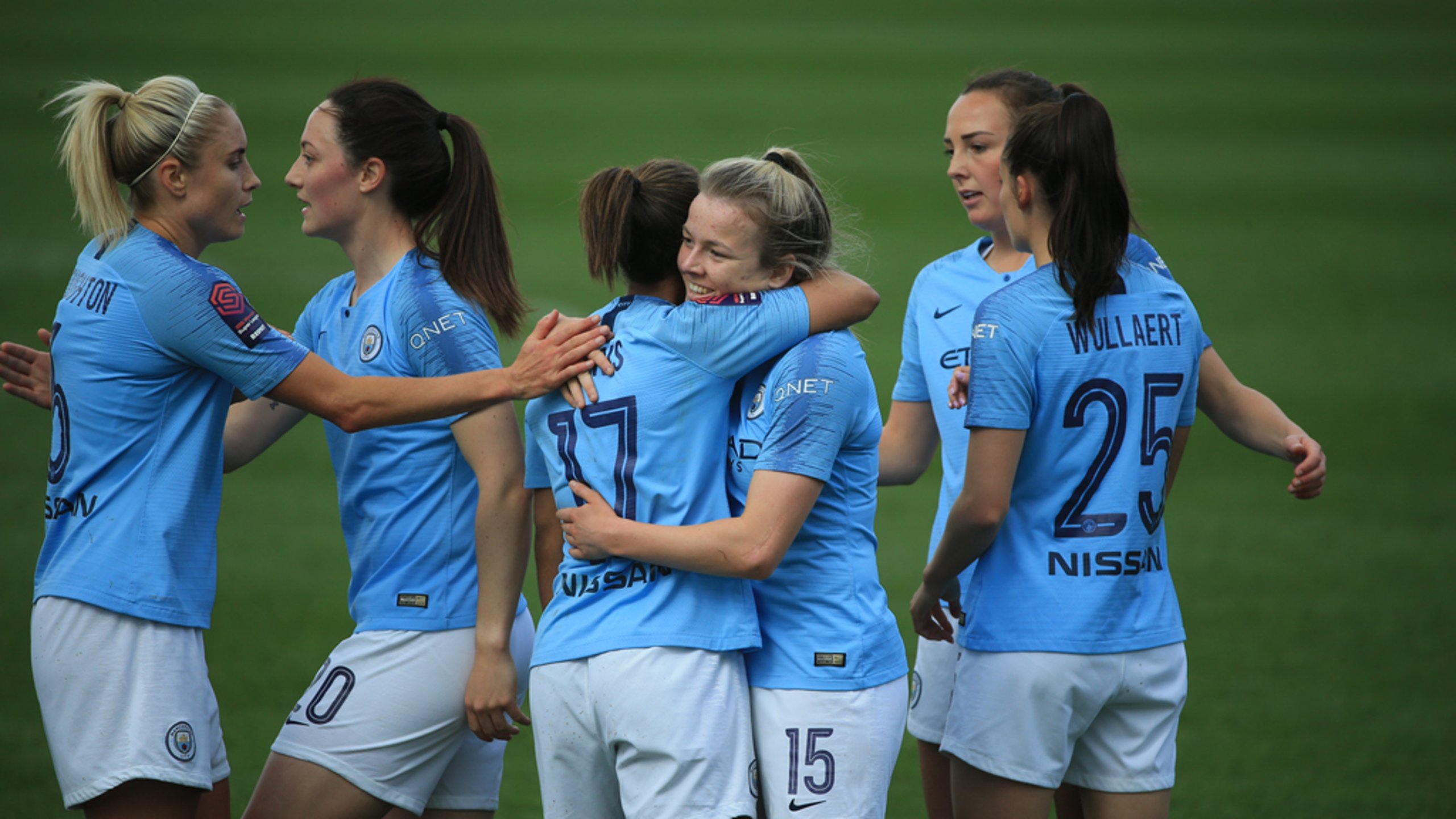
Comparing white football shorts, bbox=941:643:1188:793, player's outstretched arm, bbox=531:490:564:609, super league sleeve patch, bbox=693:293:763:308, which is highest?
super league sleeve patch, bbox=693:293:763:308

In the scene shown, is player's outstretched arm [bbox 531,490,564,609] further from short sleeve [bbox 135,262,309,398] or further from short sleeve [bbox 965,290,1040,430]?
short sleeve [bbox 965,290,1040,430]

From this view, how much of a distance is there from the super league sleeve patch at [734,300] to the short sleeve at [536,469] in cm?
51

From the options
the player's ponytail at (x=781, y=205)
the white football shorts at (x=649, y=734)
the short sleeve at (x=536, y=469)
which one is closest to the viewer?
the white football shorts at (x=649, y=734)

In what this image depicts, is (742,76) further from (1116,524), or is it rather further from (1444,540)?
(1116,524)

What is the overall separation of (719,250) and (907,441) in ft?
4.09

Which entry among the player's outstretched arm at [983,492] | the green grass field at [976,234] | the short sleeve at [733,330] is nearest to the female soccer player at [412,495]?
the short sleeve at [733,330]

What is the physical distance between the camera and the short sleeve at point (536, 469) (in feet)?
9.29

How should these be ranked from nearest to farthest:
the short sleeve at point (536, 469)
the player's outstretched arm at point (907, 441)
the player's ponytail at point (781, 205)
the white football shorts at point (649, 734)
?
the white football shorts at point (649, 734) → the player's ponytail at point (781, 205) → the short sleeve at point (536, 469) → the player's outstretched arm at point (907, 441)

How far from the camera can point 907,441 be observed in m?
3.68

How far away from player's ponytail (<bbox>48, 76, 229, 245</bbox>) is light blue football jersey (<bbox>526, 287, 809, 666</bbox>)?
3.57 ft

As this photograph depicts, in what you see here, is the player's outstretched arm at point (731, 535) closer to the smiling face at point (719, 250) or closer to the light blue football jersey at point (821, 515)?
the light blue football jersey at point (821, 515)

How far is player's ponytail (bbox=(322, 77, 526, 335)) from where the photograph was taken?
301 centimetres

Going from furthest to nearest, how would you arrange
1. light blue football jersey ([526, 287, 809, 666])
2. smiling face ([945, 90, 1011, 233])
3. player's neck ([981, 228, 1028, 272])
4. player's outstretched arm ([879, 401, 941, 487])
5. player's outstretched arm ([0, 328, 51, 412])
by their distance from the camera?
player's outstretched arm ([879, 401, 941, 487]) < player's neck ([981, 228, 1028, 272]) < smiling face ([945, 90, 1011, 233]) < player's outstretched arm ([0, 328, 51, 412]) < light blue football jersey ([526, 287, 809, 666])

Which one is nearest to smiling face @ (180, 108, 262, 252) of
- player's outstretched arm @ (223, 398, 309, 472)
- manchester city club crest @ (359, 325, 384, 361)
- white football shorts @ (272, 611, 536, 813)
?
manchester city club crest @ (359, 325, 384, 361)
